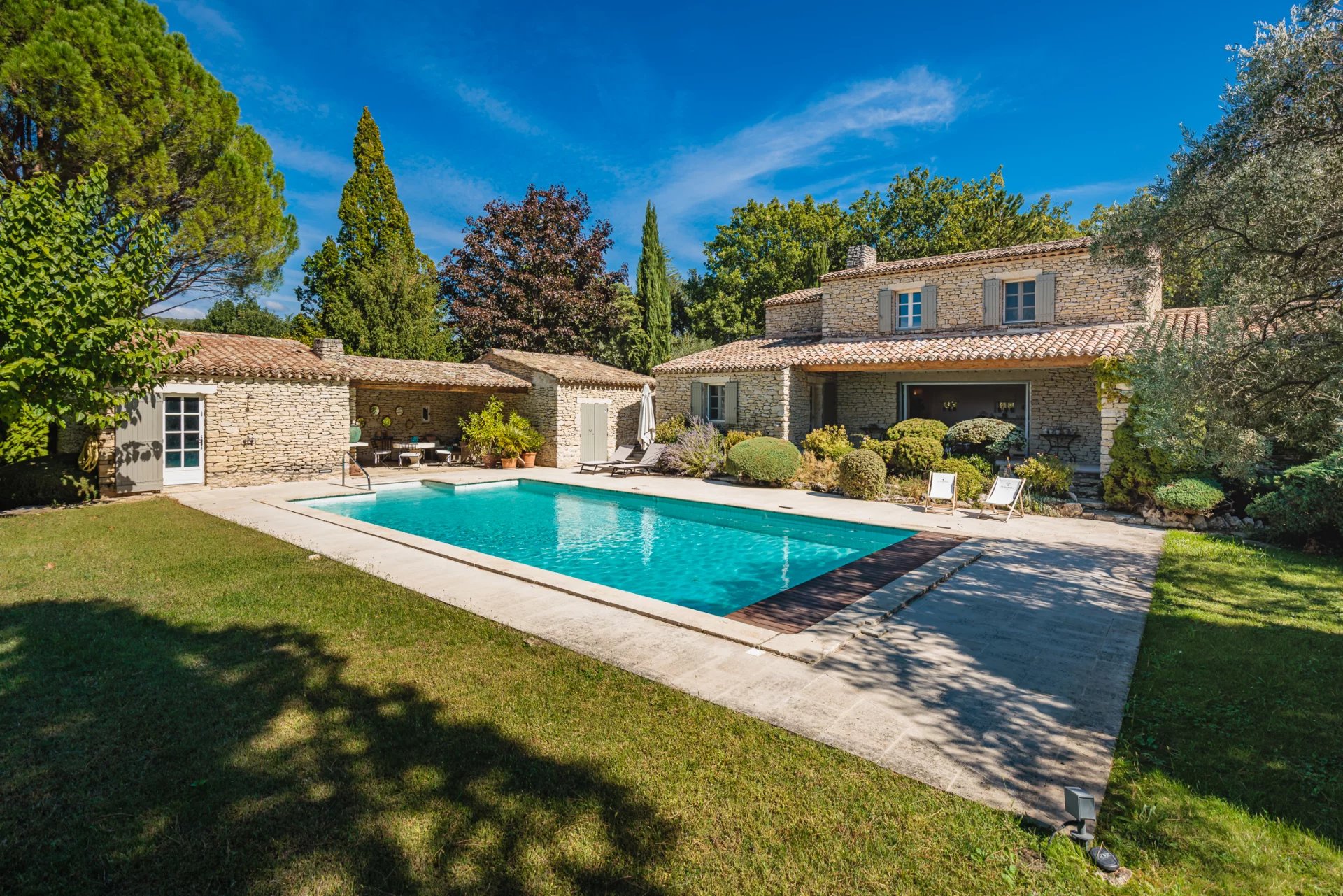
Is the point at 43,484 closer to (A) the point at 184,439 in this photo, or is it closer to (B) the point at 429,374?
(A) the point at 184,439

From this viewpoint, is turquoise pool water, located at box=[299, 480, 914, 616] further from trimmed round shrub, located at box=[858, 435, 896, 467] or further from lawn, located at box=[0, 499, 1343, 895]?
trimmed round shrub, located at box=[858, 435, 896, 467]

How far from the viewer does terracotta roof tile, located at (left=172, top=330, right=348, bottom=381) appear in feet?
47.1

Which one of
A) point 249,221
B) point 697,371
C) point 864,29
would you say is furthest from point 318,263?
point 864,29

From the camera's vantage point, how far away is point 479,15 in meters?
15.0

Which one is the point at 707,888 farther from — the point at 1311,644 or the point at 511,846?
the point at 1311,644

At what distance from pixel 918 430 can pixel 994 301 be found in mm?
5647

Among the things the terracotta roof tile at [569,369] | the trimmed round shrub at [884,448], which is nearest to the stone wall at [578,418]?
the terracotta roof tile at [569,369]

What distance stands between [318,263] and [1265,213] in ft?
103

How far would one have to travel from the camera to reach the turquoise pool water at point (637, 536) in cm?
838

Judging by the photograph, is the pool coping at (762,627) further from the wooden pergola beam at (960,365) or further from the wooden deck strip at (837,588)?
the wooden pergola beam at (960,365)

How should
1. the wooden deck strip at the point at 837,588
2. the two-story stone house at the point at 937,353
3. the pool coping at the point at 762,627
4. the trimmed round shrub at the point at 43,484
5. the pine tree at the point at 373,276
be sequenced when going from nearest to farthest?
the pool coping at the point at 762,627, the wooden deck strip at the point at 837,588, the trimmed round shrub at the point at 43,484, the two-story stone house at the point at 937,353, the pine tree at the point at 373,276

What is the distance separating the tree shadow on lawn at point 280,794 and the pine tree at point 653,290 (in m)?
25.8

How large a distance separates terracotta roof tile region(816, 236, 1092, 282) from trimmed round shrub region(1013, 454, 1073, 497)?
247 inches

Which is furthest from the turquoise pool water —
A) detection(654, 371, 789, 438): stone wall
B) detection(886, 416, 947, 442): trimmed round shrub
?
detection(654, 371, 789, 438): stone wall
